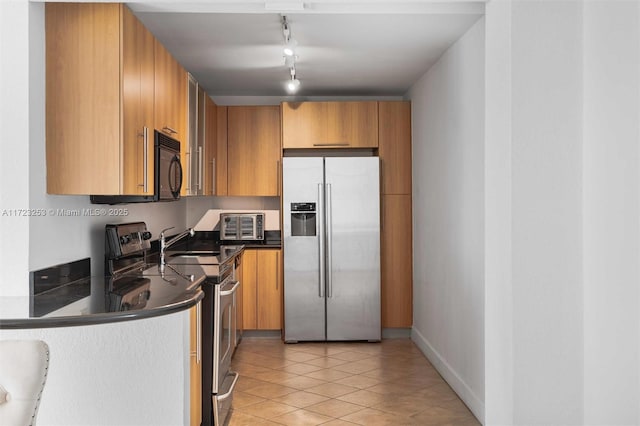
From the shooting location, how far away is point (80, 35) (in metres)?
2.72

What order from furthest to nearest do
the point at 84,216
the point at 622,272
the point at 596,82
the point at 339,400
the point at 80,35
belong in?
the point at 339,400 < the point at 84,216 < the point at 80,35 < the point at 596,82 < the point at 622,272

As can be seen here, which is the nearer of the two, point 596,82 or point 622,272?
point 622,272

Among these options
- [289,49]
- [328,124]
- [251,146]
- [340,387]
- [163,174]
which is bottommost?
[340,387]

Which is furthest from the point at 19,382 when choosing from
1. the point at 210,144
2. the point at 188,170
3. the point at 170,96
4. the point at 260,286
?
the point at 260,286

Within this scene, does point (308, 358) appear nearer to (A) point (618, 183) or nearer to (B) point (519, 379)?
(B) point (519, 379)

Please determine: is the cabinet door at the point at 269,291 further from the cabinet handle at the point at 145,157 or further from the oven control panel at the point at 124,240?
the cabinet handle at the point at 145,157

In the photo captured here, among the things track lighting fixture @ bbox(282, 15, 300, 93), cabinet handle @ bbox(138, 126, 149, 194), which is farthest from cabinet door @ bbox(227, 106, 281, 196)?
cabinet handle @ bbox(138, 126, 149, 194)

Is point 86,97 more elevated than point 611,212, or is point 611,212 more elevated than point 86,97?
point 86,97

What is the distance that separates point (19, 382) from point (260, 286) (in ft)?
13.5

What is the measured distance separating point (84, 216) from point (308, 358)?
255 cm

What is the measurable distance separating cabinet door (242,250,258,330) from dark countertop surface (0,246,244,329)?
6.83 feet

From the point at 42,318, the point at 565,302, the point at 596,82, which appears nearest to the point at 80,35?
the point at 42,318

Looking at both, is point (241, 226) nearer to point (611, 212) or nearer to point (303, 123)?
point (303, 123)

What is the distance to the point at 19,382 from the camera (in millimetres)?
1586
